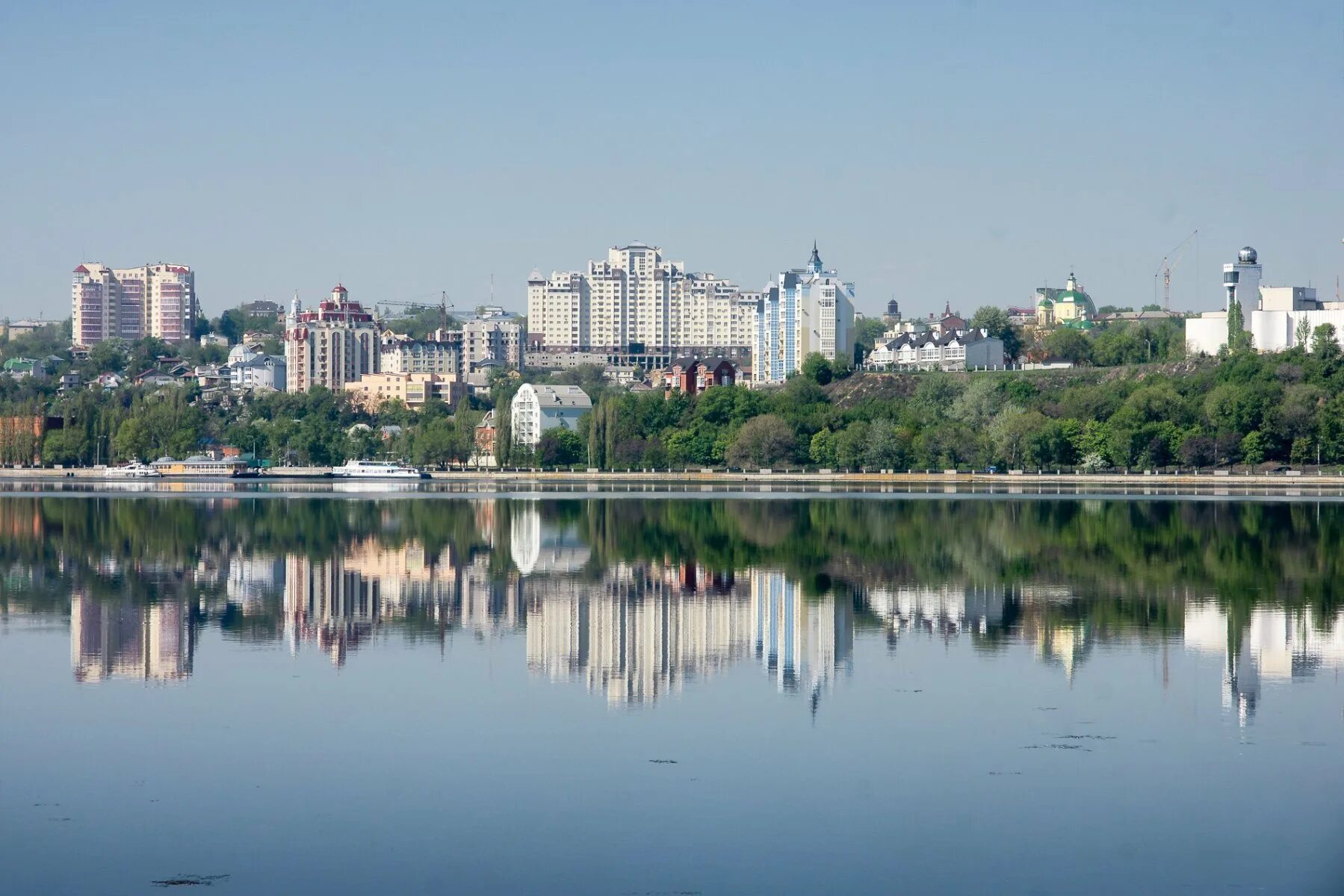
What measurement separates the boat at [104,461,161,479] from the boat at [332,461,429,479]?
8.48 meters

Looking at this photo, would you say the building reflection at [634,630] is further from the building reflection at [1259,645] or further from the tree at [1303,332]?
the tree at [1303,332]

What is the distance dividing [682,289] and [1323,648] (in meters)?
159

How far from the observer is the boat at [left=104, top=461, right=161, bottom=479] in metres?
81.9

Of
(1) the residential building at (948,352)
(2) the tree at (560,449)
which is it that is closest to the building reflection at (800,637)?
(2) the tree at (560,449)

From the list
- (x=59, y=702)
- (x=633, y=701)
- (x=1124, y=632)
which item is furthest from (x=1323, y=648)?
(x=59, y=702)

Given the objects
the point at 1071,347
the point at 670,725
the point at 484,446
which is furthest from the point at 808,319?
the point at 670,725

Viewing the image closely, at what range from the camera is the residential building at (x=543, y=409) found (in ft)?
319

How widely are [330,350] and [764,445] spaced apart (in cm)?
7360

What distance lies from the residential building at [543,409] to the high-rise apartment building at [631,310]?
7251cm

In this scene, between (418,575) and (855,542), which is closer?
(418,575)

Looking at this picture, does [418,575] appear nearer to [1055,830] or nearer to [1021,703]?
[1021,703]

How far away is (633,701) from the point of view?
15.0 meters

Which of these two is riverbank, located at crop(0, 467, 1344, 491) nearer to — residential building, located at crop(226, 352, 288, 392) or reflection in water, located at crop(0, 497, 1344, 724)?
reflection in water, located at crop(0, 497, 1344, 724)

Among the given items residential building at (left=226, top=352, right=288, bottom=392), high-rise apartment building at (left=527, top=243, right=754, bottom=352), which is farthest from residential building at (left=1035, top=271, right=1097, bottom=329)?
residential building at (left=226, top=352, right=288, bottom=392)
